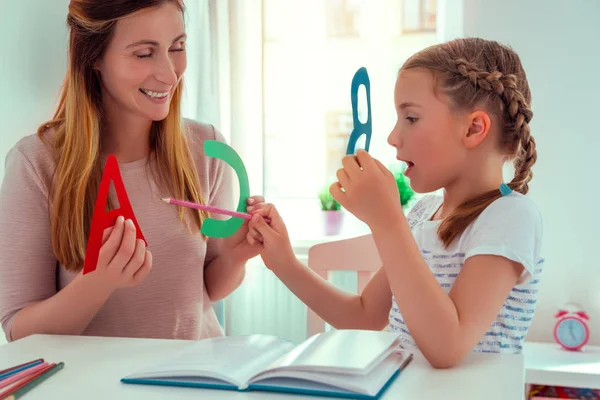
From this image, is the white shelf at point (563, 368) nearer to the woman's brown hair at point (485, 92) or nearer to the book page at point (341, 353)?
the woman's brown hair at point (485, 92)

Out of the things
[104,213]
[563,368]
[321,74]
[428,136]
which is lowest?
[563,368]

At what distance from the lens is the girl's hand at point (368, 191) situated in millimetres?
1034

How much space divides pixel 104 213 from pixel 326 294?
451 millimetres

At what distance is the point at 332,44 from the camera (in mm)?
2707

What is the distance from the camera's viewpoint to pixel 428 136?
1155 mm

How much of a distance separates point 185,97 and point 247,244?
44.4 inches

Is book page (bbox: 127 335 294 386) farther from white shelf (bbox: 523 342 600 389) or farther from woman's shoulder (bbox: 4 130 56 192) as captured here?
white shelf (bbox: 523 342 600 389)

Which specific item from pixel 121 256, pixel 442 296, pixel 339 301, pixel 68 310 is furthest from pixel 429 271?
pixel 68 310

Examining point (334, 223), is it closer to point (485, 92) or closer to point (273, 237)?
point (273, 237)

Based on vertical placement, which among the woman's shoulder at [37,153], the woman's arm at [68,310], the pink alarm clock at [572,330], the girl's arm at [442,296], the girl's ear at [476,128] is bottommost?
the pink alarm clock at [572,330]

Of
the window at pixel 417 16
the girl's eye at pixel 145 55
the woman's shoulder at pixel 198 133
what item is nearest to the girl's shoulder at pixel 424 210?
the woman's shoulder at pixel 198 133

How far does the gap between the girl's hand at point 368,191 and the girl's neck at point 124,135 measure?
57 cm

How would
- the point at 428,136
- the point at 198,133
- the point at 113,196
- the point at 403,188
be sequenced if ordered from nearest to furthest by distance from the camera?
1. the point at 428,136
2. the point at 113,196
3. the point at 198,133
4. the point at 403,188

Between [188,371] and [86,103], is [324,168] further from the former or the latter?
[188,371]
